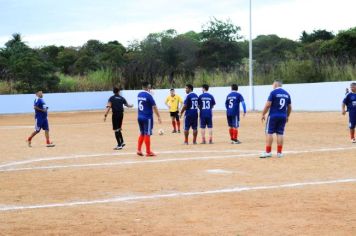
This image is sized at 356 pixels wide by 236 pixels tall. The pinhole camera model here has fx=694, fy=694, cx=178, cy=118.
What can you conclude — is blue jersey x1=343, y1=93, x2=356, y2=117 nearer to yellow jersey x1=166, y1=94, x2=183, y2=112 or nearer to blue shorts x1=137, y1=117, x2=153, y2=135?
blue shorts x1=137, y1=117, x2=153, y2=135

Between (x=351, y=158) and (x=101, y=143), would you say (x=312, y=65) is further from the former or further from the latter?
(x=351, y=158)

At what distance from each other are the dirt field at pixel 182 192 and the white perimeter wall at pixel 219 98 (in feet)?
76.8

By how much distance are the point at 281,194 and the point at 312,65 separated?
41.2 m

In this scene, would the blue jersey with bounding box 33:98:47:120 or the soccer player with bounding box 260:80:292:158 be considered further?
the blue jersey with bounding box 33:98:47:120

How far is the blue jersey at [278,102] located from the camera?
16.8 m

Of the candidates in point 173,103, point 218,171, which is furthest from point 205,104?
point 218,171

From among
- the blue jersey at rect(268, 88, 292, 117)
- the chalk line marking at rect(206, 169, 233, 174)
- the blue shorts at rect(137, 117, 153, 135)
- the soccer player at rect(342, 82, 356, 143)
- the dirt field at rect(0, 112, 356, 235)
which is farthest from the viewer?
the soccer player at rect(342, 82, 356, 143)

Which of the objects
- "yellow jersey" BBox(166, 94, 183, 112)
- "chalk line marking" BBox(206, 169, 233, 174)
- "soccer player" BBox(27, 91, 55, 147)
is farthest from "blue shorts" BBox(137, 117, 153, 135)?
"yellow jersey" BBox(166, 94, 183, 112)

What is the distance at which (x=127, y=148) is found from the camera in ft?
69.8

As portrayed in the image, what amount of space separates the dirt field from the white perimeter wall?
23402 mm

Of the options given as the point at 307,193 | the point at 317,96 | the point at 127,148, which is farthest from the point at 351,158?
the point at 317,96

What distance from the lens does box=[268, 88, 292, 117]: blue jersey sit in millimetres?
16750

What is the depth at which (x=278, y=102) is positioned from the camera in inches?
661

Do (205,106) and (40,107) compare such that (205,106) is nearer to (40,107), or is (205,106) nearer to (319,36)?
(40,107)
